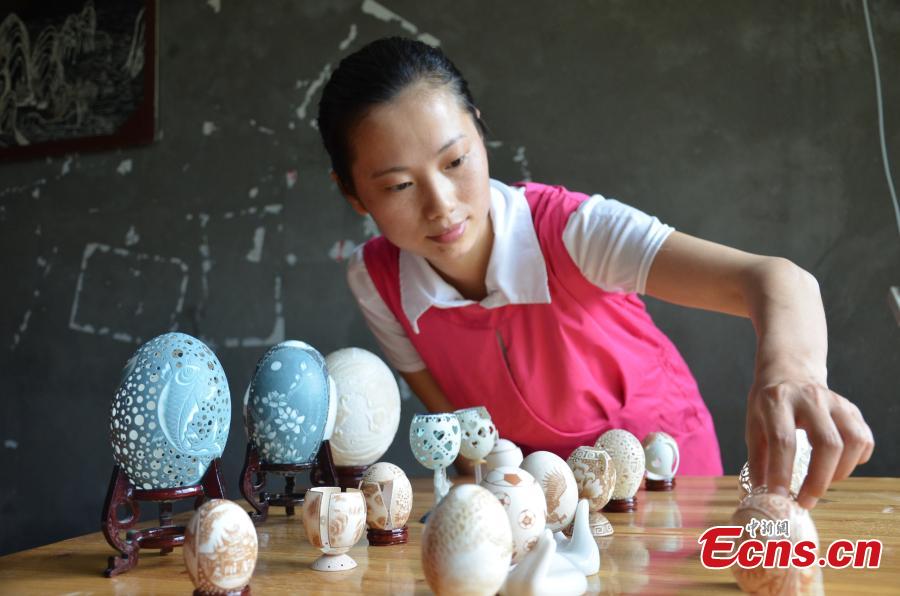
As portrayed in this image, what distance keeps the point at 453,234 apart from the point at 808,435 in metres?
0.61

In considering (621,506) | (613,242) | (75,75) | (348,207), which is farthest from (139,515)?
(75,75)

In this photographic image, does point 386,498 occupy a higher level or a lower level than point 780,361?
lower

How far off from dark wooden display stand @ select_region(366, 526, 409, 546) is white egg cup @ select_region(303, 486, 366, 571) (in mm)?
75

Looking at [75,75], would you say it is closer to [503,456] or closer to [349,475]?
[349,475]

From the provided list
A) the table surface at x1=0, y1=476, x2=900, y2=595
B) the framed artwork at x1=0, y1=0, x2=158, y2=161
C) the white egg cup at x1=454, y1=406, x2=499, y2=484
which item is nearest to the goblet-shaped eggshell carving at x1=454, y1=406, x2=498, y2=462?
the white egg cup at x1=454, y1=406, x2=499, y2=484

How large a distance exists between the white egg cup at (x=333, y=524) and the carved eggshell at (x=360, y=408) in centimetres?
36

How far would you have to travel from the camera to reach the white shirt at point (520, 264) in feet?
3.96

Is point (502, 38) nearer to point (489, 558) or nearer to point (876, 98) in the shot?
point (876, 98)

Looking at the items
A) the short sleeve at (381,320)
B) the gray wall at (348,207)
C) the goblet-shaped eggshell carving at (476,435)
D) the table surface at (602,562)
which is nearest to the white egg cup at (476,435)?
the goblet-shaped eggshell carving at (476,435)

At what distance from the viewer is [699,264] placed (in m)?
1.09

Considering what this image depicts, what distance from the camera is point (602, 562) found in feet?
2.40

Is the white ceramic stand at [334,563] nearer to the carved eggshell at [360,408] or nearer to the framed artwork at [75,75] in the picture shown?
the carved eggshell at [360,408]

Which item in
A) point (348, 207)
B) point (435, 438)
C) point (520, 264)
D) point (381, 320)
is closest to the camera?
point (435, 438)

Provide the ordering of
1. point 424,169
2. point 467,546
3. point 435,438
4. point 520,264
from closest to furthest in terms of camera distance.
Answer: point 467,546 < point 435,438 < point 424,169 < point 520,264
